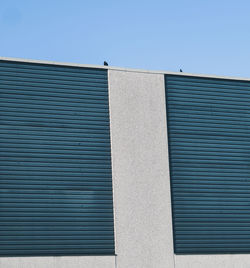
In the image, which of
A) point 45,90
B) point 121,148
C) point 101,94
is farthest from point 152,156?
point 45,90

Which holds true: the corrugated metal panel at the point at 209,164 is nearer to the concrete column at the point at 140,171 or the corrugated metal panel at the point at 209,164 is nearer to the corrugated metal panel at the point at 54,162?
the concrete column at the point at 140,171

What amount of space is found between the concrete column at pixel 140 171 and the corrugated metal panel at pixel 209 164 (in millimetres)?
596

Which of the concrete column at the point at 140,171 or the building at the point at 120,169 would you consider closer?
the building at the point at 120,169

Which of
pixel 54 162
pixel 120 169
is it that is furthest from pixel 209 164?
pixel 54 162

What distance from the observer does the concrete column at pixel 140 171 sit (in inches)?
1144

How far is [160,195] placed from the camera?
30.0 metres

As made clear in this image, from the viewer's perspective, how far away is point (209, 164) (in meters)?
31.5

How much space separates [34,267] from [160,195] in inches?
258

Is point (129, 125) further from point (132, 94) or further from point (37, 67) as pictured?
point (37, 67)

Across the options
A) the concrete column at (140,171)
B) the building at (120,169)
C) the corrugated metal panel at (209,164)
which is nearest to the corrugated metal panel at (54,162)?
the building at (120,169)

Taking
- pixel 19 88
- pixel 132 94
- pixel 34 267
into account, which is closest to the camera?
pixel 34 267

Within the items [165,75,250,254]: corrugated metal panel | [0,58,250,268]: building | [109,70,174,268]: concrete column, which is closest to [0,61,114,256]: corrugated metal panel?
[0,58,250,268]: building

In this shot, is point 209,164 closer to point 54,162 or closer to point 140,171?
point 140,171

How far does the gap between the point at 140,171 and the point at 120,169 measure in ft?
3.10
